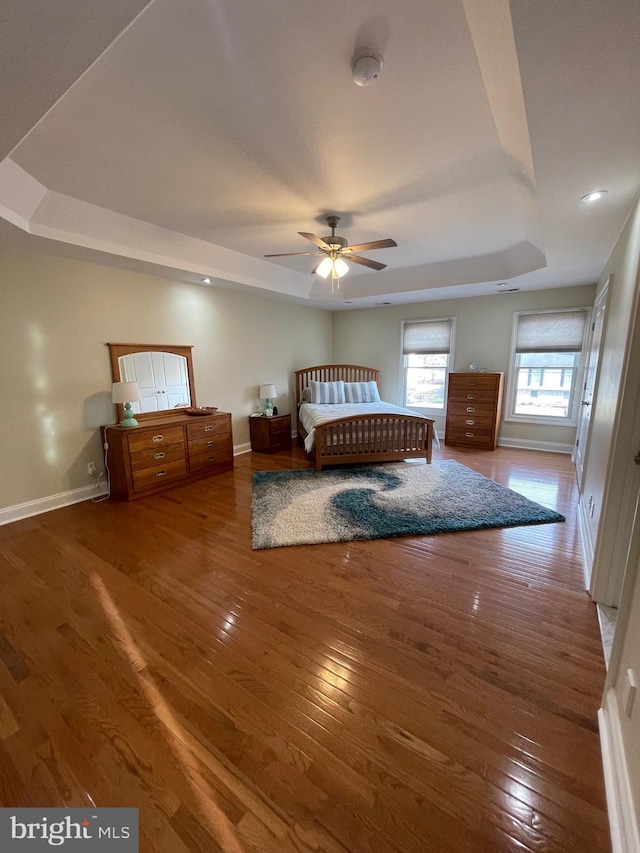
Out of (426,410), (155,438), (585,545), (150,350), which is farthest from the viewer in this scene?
(426,410)

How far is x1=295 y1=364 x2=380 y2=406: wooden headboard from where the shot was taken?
614cm

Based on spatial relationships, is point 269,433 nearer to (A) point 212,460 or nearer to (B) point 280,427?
(B) point 280,427

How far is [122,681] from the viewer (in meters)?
1.51

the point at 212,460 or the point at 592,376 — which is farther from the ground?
the point at 592,376

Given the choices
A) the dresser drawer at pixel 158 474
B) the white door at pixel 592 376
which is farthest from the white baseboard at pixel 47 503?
the white door at pixel 592 376

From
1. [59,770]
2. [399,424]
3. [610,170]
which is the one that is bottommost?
[59,770]

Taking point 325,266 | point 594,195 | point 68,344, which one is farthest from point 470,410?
point 68,344

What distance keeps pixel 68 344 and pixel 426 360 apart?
5.22 m

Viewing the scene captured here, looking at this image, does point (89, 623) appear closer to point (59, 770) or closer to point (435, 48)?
point (59, 770)

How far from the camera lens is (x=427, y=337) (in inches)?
236

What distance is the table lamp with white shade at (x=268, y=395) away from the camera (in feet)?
17.4

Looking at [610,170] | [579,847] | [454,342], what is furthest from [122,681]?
[454,342]

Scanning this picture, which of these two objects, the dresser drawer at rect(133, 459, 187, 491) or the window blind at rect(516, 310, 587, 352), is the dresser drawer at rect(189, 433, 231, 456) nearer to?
the dresser drawer at rect(133, 459, 187, 491)

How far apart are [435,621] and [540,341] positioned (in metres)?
4.81
